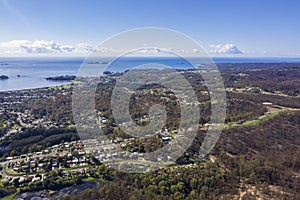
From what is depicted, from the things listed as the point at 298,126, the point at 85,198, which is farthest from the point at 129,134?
the point at 298,126

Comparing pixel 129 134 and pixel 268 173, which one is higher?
pixel 129 134

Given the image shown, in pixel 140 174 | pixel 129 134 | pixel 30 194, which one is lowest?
pixel 30 194

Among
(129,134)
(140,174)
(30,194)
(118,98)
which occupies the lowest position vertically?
(30,194)

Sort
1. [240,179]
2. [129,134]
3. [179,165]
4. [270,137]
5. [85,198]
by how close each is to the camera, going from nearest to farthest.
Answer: [85,198] → [240,179] → [179,165] → [129,134] → [270,137]

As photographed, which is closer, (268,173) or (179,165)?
(268,173)

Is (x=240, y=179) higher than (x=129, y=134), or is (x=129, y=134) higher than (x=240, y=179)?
(x=129, y=134)

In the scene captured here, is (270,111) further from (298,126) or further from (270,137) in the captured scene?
(270,137)

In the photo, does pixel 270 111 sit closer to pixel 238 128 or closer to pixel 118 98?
pixel 238 128

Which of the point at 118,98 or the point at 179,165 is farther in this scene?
the point at 179,165

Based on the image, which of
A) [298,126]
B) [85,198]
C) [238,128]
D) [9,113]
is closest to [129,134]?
[85,198]

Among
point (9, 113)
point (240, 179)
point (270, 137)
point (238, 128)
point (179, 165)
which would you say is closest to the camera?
point (240, 179)
